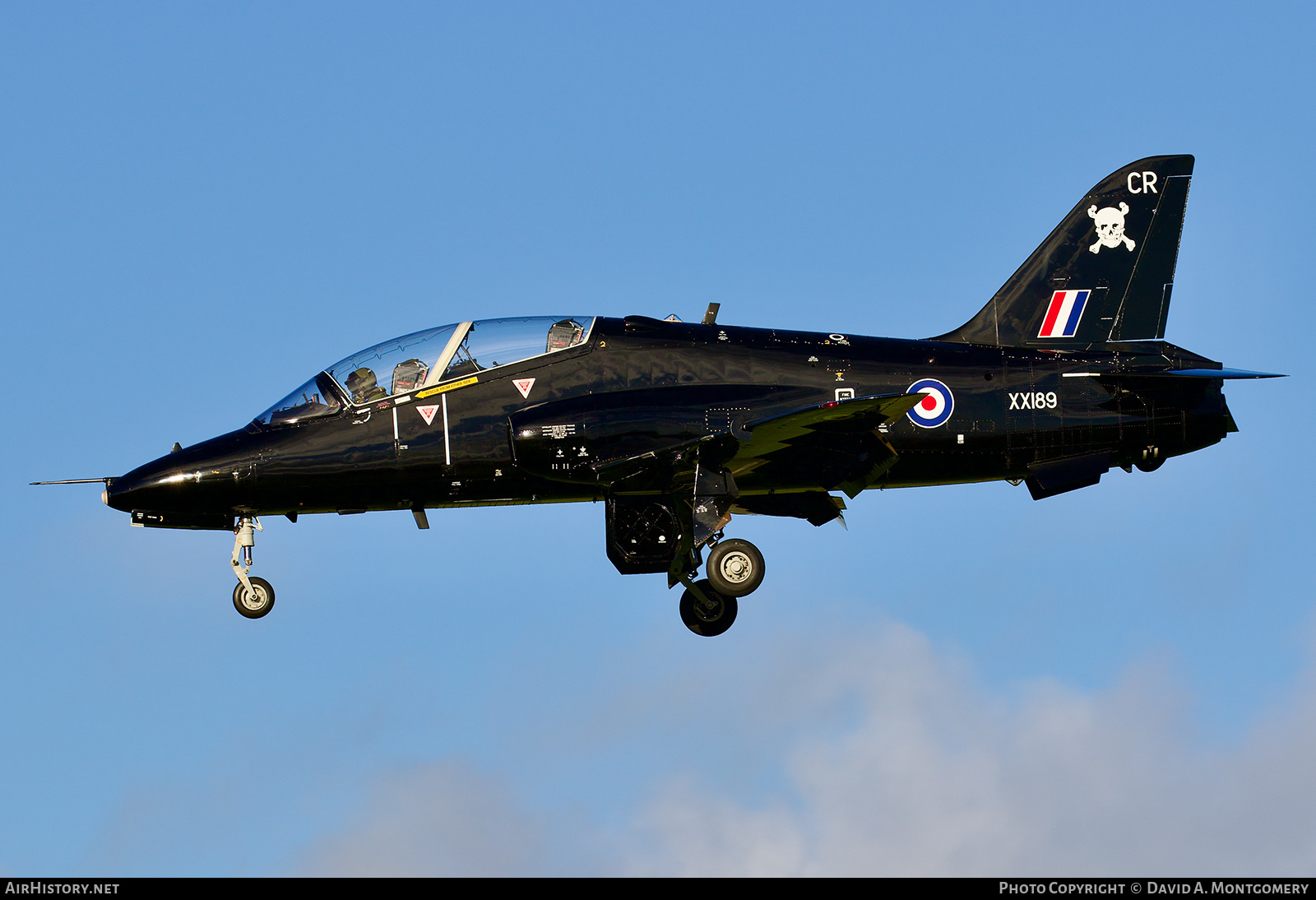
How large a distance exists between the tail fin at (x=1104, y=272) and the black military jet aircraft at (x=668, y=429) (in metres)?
0.86

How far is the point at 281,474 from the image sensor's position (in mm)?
26609

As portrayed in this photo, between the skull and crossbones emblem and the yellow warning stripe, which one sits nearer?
the yellow warning stripe

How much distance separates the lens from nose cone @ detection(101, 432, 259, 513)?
2653cm

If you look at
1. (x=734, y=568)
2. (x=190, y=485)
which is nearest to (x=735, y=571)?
(x=734, y=568)

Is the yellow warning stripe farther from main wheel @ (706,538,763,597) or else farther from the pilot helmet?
main wheel @ (706,538,763,597)

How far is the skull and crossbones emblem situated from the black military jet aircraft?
8.04 ft

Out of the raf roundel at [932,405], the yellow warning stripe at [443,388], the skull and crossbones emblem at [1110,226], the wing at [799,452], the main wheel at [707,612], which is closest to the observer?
the wing at [799,452]

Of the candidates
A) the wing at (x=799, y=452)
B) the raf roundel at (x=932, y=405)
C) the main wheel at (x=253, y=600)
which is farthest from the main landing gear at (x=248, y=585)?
the raf roundel at (x=932, y=405)

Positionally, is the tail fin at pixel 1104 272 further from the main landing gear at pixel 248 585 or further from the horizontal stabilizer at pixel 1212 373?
the main landing gear at pixel 248 585

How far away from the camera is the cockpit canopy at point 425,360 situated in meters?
26.9

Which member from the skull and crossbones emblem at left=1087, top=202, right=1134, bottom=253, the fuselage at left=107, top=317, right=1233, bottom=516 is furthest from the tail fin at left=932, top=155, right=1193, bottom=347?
the fuselage at left=107, top=317, right=1233, bottom=516
